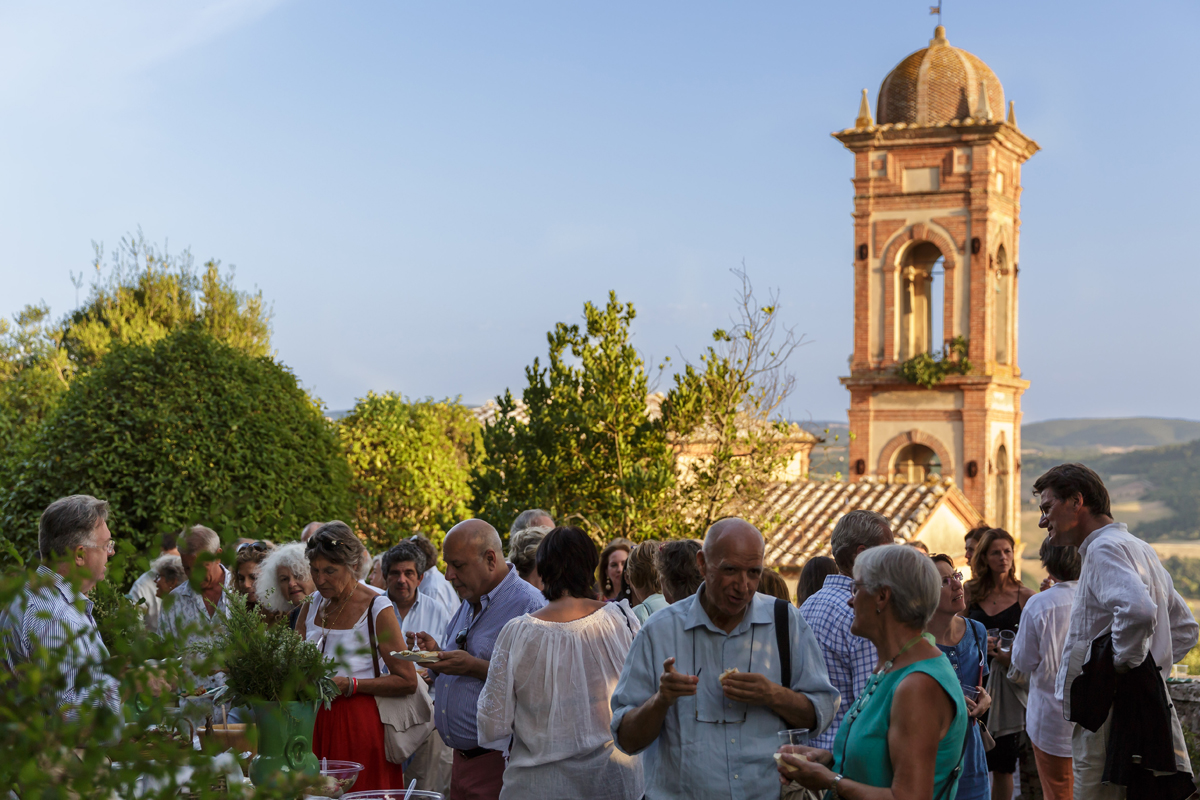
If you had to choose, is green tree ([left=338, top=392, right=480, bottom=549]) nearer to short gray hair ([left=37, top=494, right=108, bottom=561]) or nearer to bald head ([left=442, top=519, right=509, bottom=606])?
bald head ([left=442, top=519, right=509, bottom=606])

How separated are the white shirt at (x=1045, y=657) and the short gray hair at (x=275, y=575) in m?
4.19

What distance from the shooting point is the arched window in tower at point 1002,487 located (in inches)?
1179

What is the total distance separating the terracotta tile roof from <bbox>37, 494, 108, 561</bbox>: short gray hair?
13498mm

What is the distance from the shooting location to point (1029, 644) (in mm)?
6520

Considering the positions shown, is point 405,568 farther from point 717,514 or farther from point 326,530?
point 717,514

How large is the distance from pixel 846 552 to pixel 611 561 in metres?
2.78

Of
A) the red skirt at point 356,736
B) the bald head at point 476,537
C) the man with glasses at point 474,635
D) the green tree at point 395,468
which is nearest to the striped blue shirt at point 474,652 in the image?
the man with glasses at point 474,635

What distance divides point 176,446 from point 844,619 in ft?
27.8

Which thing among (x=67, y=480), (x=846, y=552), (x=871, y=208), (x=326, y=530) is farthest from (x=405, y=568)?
(x=871, y=208)

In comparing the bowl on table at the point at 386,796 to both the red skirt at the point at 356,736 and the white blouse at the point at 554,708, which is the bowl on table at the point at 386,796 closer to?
the white blouse at the point at 554,708

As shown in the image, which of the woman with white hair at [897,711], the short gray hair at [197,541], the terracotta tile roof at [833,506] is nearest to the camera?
the woman with white hair at [897,711]

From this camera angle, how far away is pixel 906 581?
3373 millimetres

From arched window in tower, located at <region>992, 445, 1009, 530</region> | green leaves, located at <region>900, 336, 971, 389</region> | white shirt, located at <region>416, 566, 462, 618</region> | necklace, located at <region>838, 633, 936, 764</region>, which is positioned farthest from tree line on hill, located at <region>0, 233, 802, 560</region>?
arched window in tower, located at <region>992, 445, 1009, 530</region>

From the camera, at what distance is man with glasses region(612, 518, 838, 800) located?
3846 millimetres
